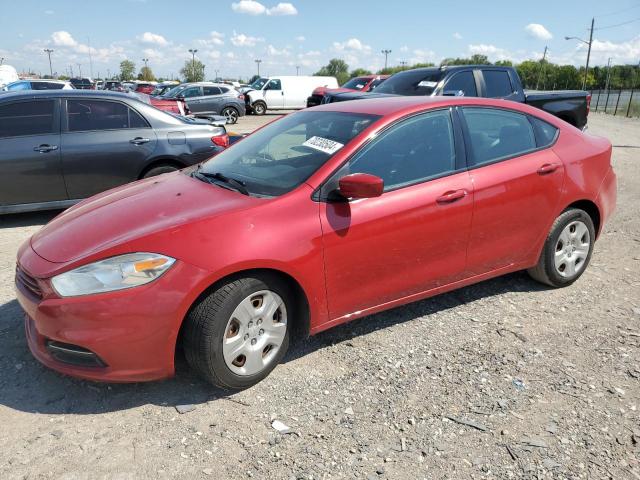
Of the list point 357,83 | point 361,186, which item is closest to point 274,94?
point 357,83

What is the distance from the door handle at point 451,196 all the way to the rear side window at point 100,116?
14.3 ft

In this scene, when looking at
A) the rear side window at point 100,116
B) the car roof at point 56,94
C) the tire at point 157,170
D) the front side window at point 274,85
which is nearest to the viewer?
the car roof at point 56,94

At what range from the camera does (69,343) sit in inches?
101

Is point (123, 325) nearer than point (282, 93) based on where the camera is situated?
Yes

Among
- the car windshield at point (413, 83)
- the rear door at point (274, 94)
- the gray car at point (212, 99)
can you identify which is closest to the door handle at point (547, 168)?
the car windshield at point (413, 83)

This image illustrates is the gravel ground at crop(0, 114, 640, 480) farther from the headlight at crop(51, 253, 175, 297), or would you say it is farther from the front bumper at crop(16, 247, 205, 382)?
the headlight at crop(51, 253, 175, 297)

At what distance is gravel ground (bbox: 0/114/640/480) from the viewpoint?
91.9 inches

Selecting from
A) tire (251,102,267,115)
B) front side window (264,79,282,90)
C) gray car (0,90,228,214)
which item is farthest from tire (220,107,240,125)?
gray car (0,90,228,214)

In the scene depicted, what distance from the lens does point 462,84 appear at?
8.80 meters

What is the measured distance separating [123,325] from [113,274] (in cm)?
→ 26

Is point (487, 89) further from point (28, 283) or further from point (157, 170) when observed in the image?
point (28, 283)

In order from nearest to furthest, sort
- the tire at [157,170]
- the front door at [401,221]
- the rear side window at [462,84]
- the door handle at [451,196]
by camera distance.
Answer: the front door at [401,221], the door handle at [451,196], the tire at [157,170], the rear side window at [462,84]

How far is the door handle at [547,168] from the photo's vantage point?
378 centimetres

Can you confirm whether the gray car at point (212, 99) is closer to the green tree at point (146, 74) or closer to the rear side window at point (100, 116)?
the rear side window at point (100, 116)
